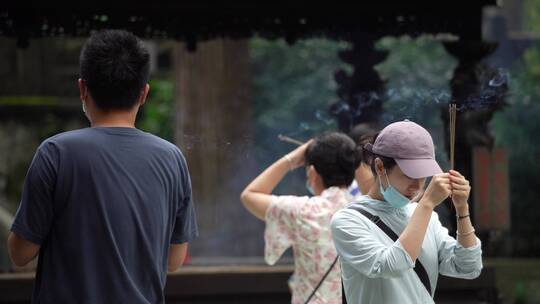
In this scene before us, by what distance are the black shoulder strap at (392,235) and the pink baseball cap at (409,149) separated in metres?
0.21

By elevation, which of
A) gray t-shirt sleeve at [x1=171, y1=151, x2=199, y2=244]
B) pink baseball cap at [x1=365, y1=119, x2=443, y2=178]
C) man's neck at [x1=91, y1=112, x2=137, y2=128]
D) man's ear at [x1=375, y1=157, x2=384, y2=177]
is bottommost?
gray t-shirt sleeve at [x1=171, y1=151, x2=199, y2=244]

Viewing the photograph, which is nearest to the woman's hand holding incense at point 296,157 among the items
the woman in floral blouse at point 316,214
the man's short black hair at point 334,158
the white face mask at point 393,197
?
the woman in floral blouse at point 316,214

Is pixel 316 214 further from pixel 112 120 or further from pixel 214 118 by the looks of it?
pixel 214 118

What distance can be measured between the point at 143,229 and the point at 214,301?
3975mm

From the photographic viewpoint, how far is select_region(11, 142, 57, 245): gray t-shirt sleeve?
9.75 ft

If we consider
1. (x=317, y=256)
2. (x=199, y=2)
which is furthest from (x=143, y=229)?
(x=199, y=2)

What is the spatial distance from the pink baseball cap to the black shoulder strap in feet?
0.68

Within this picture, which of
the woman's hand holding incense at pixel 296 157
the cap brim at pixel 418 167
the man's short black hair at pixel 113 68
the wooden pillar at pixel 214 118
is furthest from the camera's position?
the wooden pillar at pixel 214 118

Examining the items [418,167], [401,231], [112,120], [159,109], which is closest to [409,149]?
[418,167]

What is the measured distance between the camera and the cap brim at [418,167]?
3.27 m

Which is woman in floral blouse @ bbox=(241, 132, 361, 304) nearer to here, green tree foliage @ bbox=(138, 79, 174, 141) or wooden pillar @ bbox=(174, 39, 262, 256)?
wooden pillar @ bbox=(174, 39, 262, 256)

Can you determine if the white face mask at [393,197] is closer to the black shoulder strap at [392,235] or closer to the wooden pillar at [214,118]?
the black shoulder strap at [392,235]

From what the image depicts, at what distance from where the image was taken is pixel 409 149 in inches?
130

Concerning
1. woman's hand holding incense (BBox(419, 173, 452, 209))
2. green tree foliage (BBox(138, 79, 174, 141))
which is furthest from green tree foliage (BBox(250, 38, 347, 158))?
woman's hand holding incense (BBox(419, 173, 452, 209))
